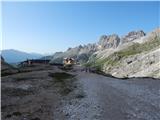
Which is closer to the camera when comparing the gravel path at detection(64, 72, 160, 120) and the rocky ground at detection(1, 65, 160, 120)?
the gravel path at detection(64, 72, 160, 120)

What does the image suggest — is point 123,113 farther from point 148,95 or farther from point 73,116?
point 148,95

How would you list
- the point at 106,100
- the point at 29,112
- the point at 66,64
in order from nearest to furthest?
the point at 29,112 < the point at 106,100 < the point at 66,64

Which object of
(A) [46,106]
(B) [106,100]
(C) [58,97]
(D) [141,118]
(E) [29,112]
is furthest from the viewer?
(C) [58,97]

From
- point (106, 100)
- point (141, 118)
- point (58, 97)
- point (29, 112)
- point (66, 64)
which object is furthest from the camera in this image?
point (66, 64)

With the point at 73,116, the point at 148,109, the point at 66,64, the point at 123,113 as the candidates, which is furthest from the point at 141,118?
the point at 66,64

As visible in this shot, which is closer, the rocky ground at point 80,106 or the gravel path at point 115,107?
the gravel path at point 115,107

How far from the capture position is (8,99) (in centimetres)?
3947

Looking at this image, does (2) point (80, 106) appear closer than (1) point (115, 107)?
No

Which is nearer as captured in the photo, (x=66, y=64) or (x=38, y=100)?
(x=38, y=100)

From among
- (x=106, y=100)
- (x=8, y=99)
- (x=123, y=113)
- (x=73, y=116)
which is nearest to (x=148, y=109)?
(x=123, y=113)

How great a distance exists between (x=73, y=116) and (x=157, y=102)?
44.8ft

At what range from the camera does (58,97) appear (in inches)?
1620

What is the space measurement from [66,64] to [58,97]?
107480 mm

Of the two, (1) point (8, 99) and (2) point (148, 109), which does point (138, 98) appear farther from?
(1) point (8, 99)
